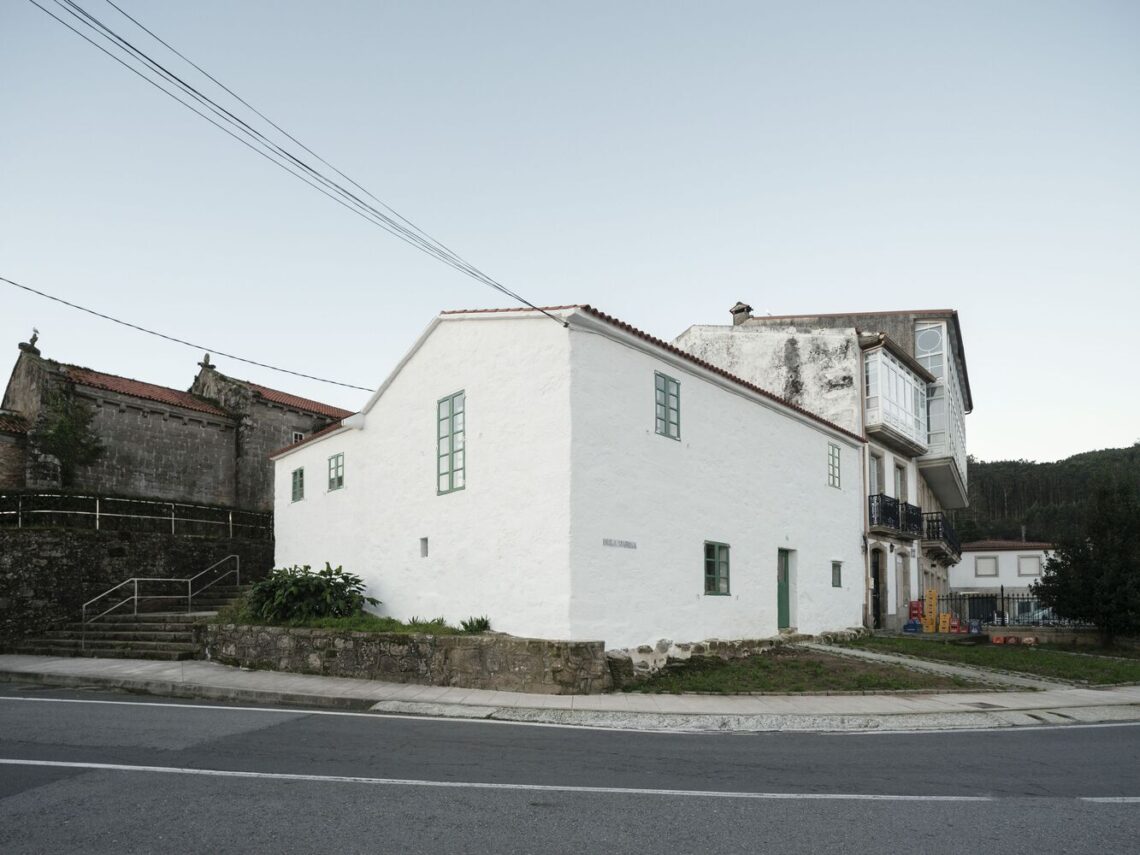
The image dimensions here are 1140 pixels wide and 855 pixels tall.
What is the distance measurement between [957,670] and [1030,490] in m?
85.3

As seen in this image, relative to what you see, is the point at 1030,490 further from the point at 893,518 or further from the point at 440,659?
the point at 440,659

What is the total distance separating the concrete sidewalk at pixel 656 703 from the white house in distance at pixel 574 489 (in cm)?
179

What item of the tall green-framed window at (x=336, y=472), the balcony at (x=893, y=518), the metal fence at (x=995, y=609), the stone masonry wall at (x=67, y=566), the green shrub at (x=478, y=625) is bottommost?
the metal fence at (x=995, y=609)

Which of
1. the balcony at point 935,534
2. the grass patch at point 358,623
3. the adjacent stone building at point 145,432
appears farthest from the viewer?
the balcony at point 935,534

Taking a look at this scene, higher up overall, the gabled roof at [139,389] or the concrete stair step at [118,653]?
the gabled roof at [139,389]

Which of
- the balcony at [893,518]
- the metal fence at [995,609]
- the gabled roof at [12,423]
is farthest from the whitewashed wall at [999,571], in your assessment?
the gabled roof at [12,423]

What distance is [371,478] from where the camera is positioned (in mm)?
17828

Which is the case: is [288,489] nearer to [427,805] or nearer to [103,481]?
[103,481]

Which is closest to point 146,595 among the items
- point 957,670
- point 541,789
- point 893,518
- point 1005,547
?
point 541,789

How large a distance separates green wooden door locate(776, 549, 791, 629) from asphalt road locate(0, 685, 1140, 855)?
330 inches

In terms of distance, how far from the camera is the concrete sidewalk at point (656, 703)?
1041 cm

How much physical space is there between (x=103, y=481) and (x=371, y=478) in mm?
15713

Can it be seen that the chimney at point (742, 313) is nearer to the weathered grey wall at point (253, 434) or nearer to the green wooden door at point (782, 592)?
the green wooden door at point (782, 592)

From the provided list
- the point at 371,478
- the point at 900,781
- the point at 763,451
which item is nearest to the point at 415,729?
the point at 900,781
